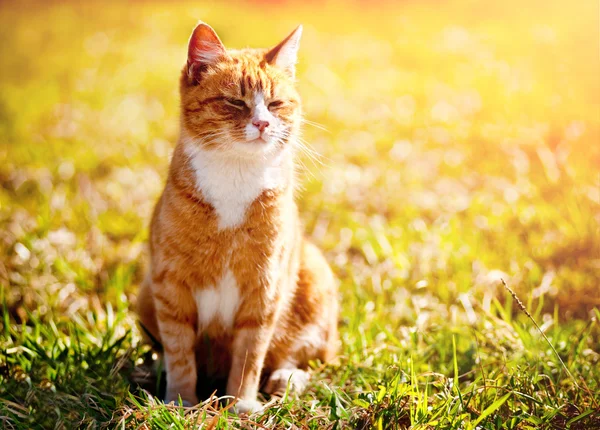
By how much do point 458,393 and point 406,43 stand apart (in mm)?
5942

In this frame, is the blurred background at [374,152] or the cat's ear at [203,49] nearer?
the cat's ear at [203,49]

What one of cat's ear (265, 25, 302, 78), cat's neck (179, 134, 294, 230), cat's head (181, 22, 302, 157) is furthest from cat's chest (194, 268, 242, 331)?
Result: cat's ear (265, 25, 302, 78)

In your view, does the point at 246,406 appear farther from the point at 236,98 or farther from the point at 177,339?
the point at 236,98

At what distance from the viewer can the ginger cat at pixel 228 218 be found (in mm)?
2260

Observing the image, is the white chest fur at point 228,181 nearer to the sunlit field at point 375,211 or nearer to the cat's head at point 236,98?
the cat's head at point 236,98

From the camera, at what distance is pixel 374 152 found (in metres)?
5.03

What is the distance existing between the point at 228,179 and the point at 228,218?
15cm

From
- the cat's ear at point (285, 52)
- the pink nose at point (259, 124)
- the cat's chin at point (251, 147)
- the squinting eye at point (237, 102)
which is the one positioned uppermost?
the cat's ear at point (285, 52)

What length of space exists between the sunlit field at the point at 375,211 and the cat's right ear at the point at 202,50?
0.88 m

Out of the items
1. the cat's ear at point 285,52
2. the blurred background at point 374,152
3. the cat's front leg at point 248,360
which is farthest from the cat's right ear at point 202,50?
the cat's front leg at point 248,360

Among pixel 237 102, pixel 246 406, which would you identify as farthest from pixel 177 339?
pixel 237 102

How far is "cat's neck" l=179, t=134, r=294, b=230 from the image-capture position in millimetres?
2262

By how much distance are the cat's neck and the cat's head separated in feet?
0.12

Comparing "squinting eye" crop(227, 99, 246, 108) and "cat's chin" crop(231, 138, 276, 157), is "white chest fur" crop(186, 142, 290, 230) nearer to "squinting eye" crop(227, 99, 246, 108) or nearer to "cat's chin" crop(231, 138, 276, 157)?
"cat's chin" crop(231, 138, 276, 157)
